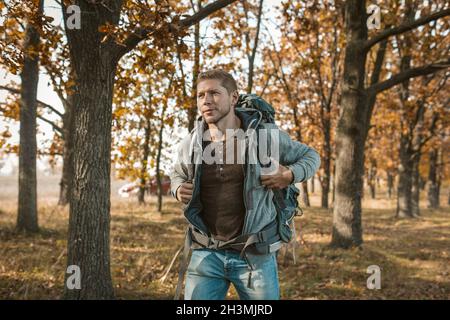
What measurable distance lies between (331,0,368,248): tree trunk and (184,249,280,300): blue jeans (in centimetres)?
768

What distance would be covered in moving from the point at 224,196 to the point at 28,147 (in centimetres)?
912

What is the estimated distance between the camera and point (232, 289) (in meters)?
7.41

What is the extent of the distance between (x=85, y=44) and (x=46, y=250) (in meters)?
5.28

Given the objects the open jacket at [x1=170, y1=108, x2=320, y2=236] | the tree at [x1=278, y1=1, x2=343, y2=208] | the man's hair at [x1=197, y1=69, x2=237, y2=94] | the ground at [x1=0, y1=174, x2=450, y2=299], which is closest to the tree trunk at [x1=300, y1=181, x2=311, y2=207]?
the tree at [x1=278, y1=1, x2=343, y2=208]

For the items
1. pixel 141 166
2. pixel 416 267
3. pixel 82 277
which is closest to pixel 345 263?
pixel 416 267

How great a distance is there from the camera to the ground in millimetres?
7027

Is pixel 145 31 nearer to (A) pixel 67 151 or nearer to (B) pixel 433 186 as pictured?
(A) pixel 67 151

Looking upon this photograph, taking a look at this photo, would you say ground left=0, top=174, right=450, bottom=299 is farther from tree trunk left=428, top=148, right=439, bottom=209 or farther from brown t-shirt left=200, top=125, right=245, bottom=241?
tree trunk left=428, top=148, right=439, bottom=209

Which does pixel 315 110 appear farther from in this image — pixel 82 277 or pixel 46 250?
pixel 82 277

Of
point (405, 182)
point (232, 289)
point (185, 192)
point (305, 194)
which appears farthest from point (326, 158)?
point (185, 192)

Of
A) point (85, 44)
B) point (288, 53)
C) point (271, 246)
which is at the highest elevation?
point (288, 53)

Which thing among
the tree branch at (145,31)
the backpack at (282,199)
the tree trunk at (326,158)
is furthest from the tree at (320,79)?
the backpack at (282,199)

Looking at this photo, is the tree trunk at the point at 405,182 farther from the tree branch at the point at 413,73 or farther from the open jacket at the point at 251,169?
the open jacket at the point at 251,169

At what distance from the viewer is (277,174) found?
10.8ft
